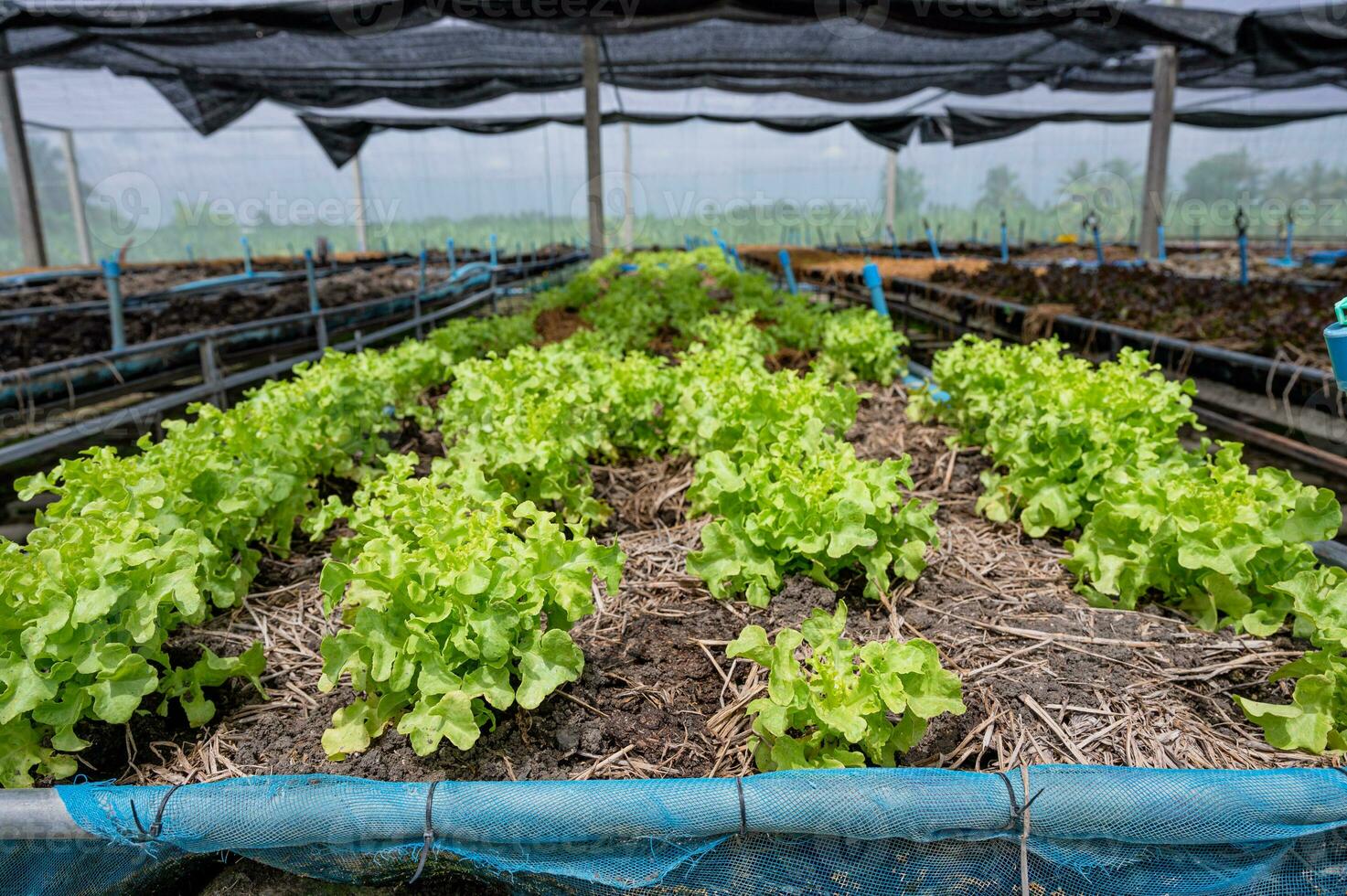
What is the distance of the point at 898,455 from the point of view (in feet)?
12.1

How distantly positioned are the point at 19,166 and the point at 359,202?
11342 mm

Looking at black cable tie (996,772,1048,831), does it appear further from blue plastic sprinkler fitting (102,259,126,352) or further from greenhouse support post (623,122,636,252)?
greenhouse support post (623,122,636,252)

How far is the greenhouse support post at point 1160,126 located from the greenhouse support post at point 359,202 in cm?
2105

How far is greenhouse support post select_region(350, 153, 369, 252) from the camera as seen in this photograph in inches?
997

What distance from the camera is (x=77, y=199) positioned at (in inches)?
864

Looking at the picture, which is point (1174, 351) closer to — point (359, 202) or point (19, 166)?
point (19, 166)

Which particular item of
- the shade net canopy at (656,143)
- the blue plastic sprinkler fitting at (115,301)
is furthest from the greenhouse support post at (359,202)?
the blue plastic sprinkler fitting at (115,301)

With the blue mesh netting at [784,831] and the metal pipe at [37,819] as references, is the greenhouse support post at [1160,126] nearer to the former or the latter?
the blue mesh netting at [784,831]

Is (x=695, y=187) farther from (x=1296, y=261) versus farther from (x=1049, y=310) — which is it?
(x=1049, y=310)

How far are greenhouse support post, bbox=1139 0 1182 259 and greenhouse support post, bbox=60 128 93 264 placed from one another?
24.7m

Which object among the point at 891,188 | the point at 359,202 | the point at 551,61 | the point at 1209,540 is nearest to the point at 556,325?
the point at 1209,540

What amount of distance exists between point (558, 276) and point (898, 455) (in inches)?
519

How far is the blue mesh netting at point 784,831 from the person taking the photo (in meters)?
1.34

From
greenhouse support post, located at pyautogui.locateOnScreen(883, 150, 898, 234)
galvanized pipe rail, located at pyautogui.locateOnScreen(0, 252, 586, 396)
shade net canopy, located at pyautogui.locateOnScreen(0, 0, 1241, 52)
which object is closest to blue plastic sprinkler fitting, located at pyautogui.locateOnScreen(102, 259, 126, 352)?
galvanized pipe rail, located at pyautogui.locateOnScreen(0, 252, 586, 396)
